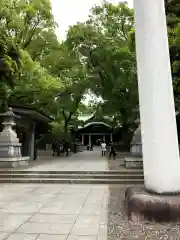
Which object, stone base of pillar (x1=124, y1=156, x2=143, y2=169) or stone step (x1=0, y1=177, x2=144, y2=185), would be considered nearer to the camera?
stone step (x1=0, y1=177, x2=144, y2=185)

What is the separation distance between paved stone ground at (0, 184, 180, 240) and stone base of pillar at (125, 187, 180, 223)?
0.49ft

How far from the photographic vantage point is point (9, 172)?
37.2 feet

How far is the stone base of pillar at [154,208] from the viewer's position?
494 centimetres

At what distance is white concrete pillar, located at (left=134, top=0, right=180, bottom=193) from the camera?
211 inches

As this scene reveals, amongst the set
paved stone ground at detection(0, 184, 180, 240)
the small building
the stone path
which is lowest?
paved stone ground at detection(0, 184, 180, 240)

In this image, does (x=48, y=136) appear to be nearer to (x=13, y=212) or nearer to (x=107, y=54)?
(x=107, y=54)

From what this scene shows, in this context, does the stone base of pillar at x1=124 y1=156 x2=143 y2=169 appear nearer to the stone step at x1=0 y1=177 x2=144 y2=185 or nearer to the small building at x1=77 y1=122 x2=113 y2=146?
the stone step at x1=0 y1=177 x2=144 y2=185

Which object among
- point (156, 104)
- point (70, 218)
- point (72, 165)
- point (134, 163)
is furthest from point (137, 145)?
point (70, 218)

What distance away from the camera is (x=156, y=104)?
5445 mm

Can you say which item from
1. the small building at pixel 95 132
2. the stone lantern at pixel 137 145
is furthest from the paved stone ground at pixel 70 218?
the small building at pixel 95 132

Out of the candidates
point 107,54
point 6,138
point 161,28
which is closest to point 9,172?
point 6,138

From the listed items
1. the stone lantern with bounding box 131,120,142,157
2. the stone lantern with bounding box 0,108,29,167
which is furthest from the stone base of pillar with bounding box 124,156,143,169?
the stone lantern with bounding box 0,108,29,167

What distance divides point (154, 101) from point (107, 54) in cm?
1609

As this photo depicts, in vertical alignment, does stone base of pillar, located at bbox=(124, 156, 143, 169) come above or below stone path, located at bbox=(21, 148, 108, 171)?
above
